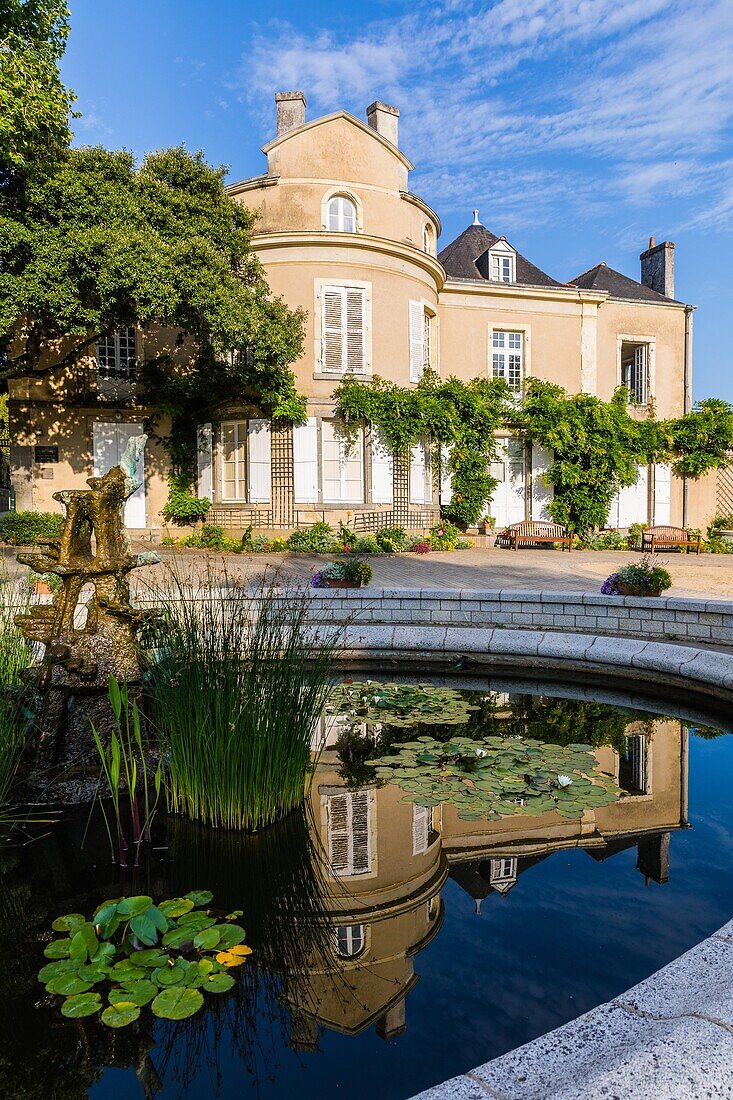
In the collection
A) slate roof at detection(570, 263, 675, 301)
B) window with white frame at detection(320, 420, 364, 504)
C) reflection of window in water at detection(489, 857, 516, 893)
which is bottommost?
reflection of window in water at detection(489, 857, 516, 893)

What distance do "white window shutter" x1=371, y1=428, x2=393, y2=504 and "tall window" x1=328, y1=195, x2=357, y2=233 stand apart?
15.6 feet

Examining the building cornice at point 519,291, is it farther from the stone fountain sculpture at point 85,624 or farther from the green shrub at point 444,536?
the stone fountain sculpture at point 85,624

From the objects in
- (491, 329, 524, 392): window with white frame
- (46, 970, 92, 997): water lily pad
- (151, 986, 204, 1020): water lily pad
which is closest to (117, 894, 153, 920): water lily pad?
(46, 970, 92, 997): water lily pad

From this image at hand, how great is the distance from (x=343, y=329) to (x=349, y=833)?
47.7 ft

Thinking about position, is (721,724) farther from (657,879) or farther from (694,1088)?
(694,1088)

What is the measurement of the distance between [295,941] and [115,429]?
16546 mm

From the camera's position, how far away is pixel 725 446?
1995 cm

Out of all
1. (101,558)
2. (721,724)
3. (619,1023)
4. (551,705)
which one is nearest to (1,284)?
(101,558)

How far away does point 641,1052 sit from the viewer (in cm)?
146

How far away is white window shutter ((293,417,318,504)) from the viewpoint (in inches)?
637

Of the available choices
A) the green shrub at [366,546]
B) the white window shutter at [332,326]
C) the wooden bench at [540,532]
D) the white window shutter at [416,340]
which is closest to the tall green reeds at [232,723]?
the green shrub at [366,546]

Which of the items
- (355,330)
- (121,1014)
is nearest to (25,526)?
(355,330)

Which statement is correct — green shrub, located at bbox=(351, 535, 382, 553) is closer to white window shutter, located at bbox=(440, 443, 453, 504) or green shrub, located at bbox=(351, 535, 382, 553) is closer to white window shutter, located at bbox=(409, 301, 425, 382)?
white window shutter, located at bbox=(440, 443, 453, 504)

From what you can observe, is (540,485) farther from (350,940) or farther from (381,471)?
(350,940)
